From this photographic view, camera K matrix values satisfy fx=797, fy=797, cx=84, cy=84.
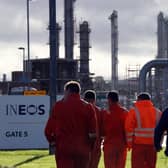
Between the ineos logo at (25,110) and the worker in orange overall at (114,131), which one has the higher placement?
the worker in orange overall at (114,131)

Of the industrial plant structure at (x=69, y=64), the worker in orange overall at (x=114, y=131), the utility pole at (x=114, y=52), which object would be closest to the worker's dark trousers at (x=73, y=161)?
the worker in orange overall at (x=114, y=131)

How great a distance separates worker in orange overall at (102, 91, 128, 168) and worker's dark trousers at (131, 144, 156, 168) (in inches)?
51.2

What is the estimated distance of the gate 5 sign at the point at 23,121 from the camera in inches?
1407

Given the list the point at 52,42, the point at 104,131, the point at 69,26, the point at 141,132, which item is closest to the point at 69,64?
the point at 69,26

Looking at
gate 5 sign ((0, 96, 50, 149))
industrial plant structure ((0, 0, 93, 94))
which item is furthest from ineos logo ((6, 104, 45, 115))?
industrial plant structure ((0, 0, 93, 94))

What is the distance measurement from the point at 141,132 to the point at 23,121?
20767 mm

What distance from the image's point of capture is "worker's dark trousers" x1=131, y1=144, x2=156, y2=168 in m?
15.8

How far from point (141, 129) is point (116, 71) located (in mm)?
71960

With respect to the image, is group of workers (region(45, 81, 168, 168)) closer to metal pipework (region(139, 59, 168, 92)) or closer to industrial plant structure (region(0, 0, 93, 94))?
metal pipework (region(139, 59, 168, 92))

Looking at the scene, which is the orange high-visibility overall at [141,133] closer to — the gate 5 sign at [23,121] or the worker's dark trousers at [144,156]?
the worker's dark trousers at [144,156]

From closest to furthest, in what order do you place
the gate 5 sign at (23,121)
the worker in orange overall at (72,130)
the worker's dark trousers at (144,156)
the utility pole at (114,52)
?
1. the worker in orange overall at (72,130)
2. the worker's dark trousers at (144,156)
3. the gate 5 sign at (23,121)
4. the utility pole at (114,52)

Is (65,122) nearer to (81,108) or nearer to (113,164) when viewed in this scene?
(81,108)

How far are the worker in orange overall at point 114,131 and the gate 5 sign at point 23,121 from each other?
60.5ft

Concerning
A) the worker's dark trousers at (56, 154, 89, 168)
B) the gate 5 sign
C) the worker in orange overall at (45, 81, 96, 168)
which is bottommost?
the gate 5 sign
